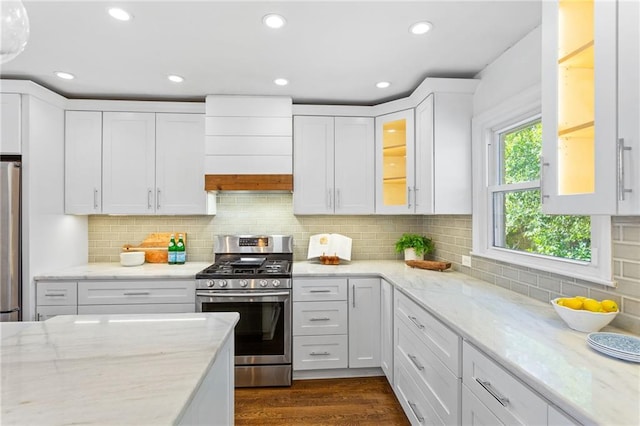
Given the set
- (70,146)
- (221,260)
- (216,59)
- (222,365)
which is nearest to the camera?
(222,365)

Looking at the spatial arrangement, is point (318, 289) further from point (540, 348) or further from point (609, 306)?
point (609, 306)

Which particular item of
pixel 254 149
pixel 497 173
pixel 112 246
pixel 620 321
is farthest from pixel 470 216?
pixel 112 246

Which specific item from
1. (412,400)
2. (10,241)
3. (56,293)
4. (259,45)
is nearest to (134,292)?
(56,293)

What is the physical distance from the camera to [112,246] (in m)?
3.33

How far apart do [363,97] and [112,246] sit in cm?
296

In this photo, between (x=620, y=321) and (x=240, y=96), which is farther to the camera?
(x=240, y=96)

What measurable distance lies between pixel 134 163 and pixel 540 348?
3.32 meters

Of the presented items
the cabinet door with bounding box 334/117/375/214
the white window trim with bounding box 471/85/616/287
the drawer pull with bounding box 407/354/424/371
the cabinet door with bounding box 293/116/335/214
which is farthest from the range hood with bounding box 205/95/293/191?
the drawer pull with bounding box 407/354/424/371

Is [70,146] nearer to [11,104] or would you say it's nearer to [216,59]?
[11,104]

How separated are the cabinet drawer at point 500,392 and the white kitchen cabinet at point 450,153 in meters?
1.40

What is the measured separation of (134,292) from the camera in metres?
2.71

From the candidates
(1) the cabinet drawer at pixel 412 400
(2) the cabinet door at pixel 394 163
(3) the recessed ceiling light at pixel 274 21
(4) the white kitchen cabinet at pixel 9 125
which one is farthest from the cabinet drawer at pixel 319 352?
(4) the white kitchen cabinet at pixel 9 125

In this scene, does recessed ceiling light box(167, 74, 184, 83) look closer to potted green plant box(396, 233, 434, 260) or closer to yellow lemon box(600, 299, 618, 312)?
potted green plant box(396, 233, 434, 260)

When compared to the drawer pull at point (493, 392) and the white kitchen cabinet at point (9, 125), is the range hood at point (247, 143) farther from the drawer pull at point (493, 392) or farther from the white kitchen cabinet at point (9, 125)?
the drawer pull at point (493, 392)
